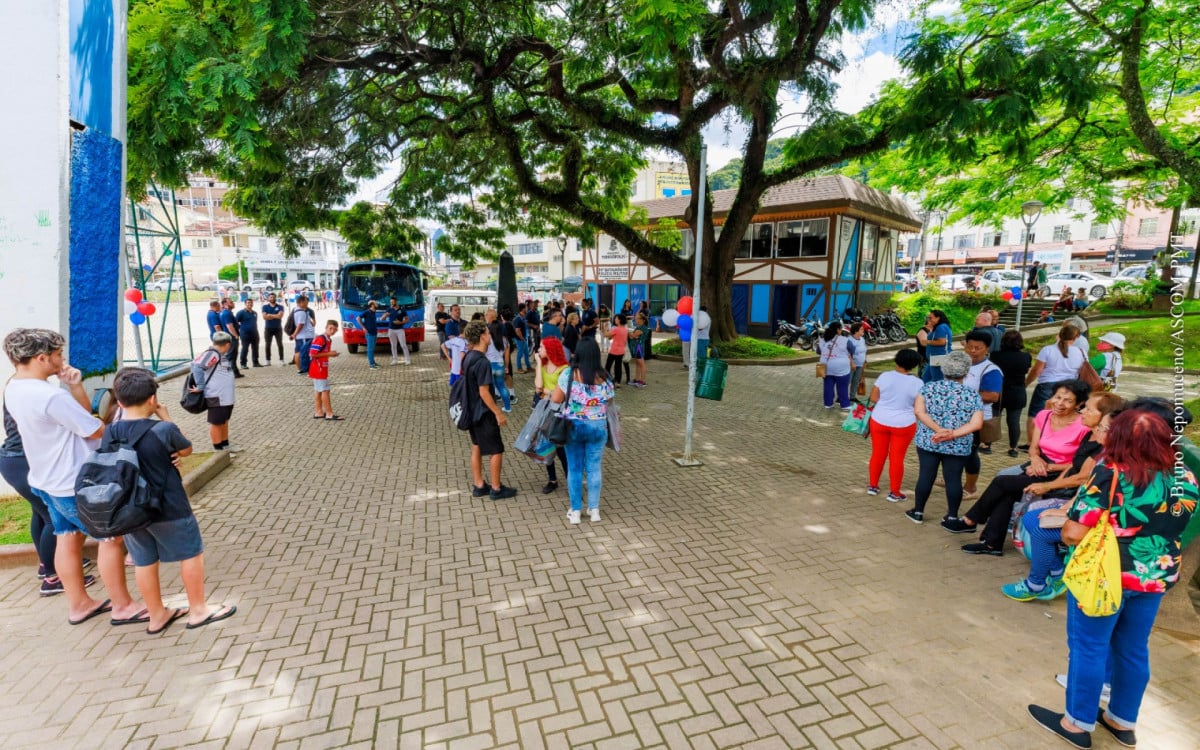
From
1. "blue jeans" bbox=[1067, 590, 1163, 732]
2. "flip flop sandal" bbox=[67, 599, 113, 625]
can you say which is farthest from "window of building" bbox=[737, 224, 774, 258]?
"flip flop sandal" bbox=[67, 599, 113, 625]

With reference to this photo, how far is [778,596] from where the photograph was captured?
392cm

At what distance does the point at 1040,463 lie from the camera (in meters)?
4.14

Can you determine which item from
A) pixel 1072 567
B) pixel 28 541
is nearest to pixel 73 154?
pixel 28 541

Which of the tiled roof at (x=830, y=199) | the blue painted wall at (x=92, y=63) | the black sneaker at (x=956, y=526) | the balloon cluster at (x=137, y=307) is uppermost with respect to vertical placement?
the tiled roof at (x=830, y=199)

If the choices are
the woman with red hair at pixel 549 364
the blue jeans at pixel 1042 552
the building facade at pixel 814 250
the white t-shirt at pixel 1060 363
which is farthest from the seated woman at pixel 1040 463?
the building facade at pixel 814 250

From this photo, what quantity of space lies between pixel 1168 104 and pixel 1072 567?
1515cm

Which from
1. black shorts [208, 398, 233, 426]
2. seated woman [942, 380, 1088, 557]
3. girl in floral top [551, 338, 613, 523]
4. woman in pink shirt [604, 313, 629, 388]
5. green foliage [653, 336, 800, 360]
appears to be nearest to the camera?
seated woman [942, 380, 1088, 557]

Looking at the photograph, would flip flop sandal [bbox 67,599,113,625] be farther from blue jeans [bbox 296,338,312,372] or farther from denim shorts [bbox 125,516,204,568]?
blue jeans [bbox 296,338,312,372]

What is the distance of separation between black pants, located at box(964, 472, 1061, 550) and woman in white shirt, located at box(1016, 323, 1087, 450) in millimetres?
2298

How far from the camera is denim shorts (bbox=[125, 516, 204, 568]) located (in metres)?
3.31

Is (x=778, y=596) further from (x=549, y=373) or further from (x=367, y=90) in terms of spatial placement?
(x=367, y=90)

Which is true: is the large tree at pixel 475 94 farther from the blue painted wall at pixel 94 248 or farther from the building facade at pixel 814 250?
the building facade at pixel 814 250

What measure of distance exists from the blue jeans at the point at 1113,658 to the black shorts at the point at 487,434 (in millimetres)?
4243

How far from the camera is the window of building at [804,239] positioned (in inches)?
811
